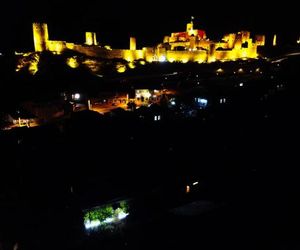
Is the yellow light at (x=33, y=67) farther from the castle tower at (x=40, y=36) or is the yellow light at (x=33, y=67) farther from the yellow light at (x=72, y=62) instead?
the castle tower at (x=40, y=36)

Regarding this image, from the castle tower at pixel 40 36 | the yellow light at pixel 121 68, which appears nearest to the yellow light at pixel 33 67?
the castle tower at pixel 40 36

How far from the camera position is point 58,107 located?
2178 centimetres

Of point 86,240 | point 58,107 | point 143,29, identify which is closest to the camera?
point 86,240

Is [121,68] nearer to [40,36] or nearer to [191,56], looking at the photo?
[191,56]

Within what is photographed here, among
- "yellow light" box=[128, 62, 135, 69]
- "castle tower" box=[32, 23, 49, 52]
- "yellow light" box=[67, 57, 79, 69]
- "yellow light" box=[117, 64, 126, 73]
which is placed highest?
"castle tower" box=[32, 23, 49, 52]

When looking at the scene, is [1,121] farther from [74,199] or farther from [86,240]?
[86,240]

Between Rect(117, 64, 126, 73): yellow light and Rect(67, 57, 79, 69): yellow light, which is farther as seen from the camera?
Rect(117, 64, 126, 73): yellow light

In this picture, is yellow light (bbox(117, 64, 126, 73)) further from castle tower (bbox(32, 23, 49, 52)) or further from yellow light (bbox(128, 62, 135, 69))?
castle tower (bbox(32, 23, 49, 52))

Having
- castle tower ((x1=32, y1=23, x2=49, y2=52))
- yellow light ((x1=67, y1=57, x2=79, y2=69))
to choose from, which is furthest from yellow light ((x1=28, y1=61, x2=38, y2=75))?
castle tower ((x1=32, y1=23, x2=49, y2=52))

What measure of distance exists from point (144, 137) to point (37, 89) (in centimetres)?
1508

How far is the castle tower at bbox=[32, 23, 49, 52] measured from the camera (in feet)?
126

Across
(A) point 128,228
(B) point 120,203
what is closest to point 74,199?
(B) point 120,203

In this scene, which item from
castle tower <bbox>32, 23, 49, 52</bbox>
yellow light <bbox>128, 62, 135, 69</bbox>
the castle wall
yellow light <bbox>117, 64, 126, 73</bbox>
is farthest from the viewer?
the castle wall

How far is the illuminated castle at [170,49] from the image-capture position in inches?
1551
